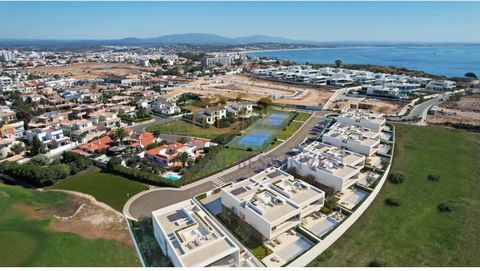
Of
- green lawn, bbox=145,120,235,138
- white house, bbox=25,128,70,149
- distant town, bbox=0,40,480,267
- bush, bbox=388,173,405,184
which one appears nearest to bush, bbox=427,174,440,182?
distant town, bbox=0,40,480,267

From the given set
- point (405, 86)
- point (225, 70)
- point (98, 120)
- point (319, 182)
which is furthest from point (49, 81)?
point (405, 86)

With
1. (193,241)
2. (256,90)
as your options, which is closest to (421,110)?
(256,90)

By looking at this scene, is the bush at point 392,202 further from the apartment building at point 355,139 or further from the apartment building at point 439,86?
the apartment building at point 439,86

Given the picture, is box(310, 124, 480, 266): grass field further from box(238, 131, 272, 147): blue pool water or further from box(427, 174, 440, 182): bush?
box(238, 131, 272, 147): blue pool water

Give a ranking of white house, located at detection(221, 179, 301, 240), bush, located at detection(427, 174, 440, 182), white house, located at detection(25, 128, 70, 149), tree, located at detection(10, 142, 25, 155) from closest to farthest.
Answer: white house, located at detection(221, 179, 301, 240), bush, located at detection(427, 174, 440, 182), tree, located at detection(10, 142, 25, 155), white house, located at detection(25, 128, 70, 149)

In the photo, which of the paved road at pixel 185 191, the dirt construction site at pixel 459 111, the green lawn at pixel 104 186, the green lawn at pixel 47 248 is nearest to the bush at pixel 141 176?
the green lawn at pixel 104 186

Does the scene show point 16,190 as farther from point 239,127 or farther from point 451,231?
point 451,231

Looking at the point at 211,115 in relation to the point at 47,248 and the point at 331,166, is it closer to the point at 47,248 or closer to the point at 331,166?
the point at 331,166
